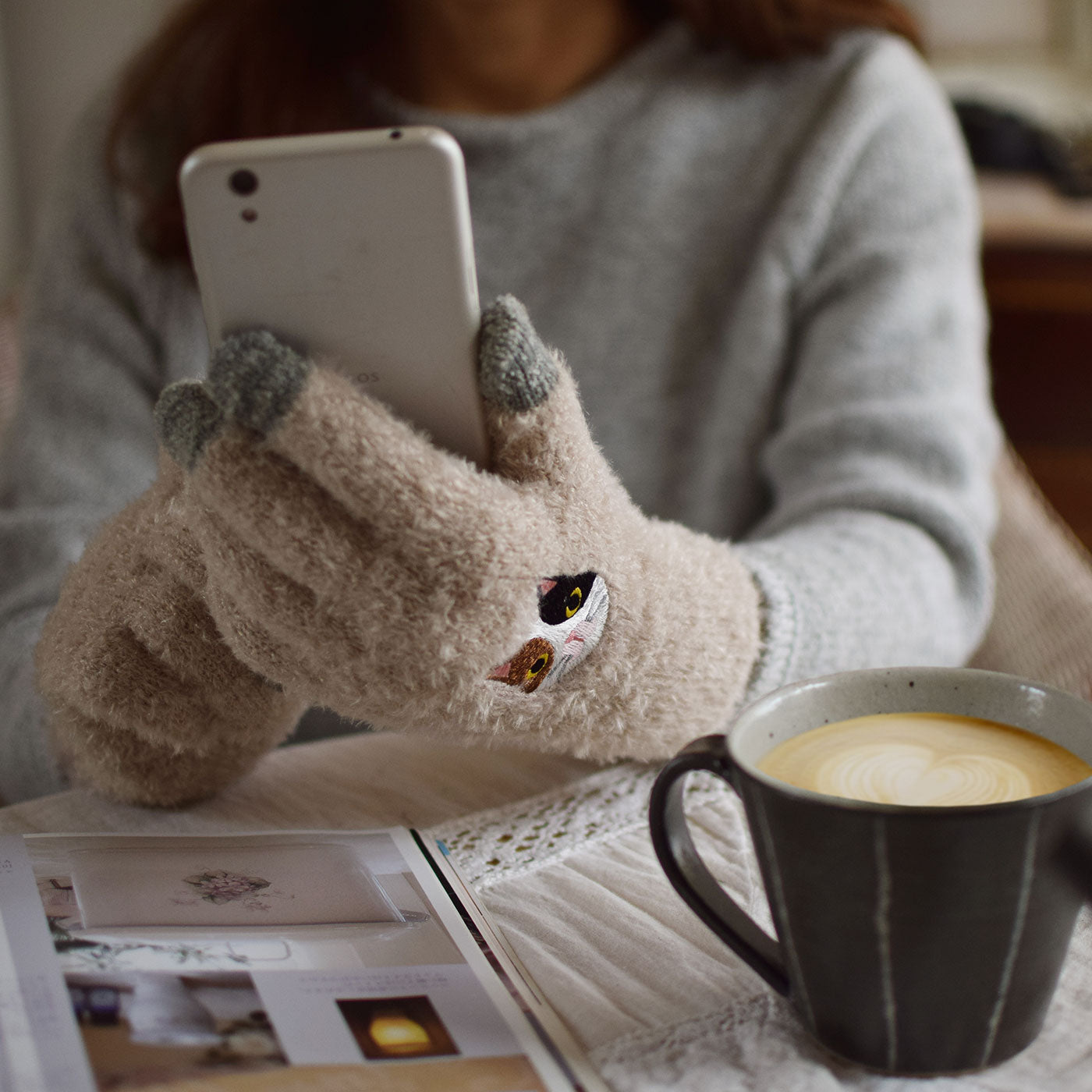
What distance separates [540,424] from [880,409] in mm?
346

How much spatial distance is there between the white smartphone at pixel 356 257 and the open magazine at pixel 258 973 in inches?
6.0

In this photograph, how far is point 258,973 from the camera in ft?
0.96

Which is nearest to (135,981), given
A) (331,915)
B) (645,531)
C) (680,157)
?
(331,915)

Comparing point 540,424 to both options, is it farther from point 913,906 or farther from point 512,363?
point 913,906

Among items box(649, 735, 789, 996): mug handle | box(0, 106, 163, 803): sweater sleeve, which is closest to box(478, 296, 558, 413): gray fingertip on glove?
box(649, 735, 789, 996): mug handle

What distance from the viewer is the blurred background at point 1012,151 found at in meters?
1.33

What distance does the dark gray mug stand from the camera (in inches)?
9.4

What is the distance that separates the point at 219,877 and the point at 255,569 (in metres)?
0.12

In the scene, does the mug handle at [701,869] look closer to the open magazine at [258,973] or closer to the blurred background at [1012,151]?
the open magazine at [258,973]


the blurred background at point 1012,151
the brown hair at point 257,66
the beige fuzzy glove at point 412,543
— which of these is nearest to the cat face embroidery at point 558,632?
the beige fuzzy glove at point 412,543

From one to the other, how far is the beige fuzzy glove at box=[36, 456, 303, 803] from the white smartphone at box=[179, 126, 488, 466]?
0.07 meters

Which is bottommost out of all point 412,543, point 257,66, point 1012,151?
point 1012,151

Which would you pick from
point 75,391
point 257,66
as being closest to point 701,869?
point 75,391

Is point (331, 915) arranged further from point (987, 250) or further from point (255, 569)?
point (987, 250)
